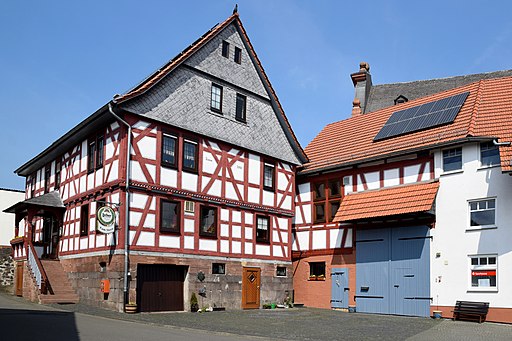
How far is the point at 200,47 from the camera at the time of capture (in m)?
25.0

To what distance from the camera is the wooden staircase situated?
23141mm

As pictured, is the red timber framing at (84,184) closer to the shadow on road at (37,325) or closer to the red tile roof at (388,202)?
the shadow on road at (37,325)

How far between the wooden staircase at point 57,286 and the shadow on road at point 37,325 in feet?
10.6

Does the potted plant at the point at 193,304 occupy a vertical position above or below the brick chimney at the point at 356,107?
below

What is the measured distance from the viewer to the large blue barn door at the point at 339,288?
26.0 metres

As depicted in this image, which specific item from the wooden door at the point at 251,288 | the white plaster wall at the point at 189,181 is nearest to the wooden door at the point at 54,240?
the white plaster wall at the point at 189,181

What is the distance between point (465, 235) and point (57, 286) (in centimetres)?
1607

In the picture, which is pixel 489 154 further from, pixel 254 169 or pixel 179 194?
pixel 179 194

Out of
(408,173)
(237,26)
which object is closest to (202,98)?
(237,26)

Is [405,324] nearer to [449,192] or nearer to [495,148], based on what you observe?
[449,192]

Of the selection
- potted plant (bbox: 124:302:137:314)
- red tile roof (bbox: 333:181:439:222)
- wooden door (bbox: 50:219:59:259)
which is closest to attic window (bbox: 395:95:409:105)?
red tile roof (bbox: 333:181:439:222)

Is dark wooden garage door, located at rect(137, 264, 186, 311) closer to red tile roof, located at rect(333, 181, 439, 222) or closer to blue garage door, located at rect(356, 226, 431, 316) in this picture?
red tile roof, located at rect(333, 181, 439, 222)

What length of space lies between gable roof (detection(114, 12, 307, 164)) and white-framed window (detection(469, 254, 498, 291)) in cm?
1037

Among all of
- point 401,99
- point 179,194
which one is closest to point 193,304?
point 179,194
